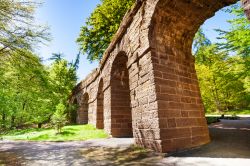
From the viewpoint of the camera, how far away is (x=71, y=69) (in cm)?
2009

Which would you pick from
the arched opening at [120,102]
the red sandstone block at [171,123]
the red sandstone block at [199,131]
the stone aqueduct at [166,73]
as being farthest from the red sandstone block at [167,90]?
the arched opening at [120,102]

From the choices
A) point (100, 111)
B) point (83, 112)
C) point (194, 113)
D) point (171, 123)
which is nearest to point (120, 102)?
point (100, 111)

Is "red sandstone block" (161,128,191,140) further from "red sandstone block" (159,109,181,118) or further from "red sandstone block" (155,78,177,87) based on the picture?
"red sandstone block" (155,78,177,87)

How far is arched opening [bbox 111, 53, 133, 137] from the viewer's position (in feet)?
27.8

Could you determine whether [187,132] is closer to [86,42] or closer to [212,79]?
[86,42]

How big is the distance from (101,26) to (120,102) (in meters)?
9.08

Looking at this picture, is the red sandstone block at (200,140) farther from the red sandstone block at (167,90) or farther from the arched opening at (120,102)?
the arched opening at (120,102)

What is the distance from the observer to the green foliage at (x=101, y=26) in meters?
15.2

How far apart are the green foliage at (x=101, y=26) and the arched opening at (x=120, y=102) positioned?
274 inches

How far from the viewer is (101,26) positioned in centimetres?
1598

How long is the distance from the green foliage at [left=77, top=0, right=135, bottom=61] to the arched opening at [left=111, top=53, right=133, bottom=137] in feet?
22.8

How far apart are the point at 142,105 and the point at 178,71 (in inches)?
50.1

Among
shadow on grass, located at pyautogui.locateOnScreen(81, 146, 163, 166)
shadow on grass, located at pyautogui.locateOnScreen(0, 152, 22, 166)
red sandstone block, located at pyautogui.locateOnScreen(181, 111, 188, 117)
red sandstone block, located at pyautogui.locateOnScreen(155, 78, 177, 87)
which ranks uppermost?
red sandstone block, located at pyautogui.locateOnScreen(155, 78, 177, 87)

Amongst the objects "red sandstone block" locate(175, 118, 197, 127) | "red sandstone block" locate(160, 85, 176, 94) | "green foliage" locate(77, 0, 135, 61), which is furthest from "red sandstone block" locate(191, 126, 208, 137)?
"green foliage" locate(77, 0, 135, 61)
